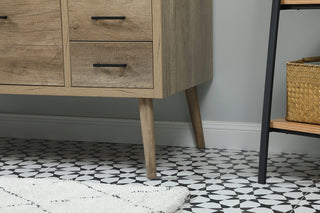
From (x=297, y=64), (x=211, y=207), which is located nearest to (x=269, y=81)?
(x=297, y=64)

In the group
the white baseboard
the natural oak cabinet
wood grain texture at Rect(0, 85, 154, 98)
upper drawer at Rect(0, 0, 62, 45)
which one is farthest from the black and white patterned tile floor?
upper drawer at Rect(0, 0, 62, 45)

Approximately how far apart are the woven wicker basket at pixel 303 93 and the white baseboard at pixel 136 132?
0.38 meters

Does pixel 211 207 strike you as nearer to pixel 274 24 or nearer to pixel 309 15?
pixel 274 24

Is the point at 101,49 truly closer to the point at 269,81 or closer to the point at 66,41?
the point at 66,41

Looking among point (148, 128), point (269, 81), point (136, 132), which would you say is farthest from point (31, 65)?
point (269, 81)

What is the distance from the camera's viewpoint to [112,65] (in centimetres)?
167

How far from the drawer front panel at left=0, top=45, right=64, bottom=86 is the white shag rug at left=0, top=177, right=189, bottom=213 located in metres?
0.35

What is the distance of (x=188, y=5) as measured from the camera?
183 cm

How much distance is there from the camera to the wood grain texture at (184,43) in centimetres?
163

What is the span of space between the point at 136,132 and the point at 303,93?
86 cm

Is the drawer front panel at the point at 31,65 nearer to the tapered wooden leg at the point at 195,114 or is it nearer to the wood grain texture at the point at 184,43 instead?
the wood grain texture at the point at 184,43

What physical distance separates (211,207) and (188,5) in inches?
29.6

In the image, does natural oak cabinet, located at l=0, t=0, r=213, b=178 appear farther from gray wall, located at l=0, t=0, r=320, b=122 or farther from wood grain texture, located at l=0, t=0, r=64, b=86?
gray wall, located at l=0, t=0, r=320, b=122

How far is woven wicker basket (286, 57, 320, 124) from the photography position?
5.27ft
